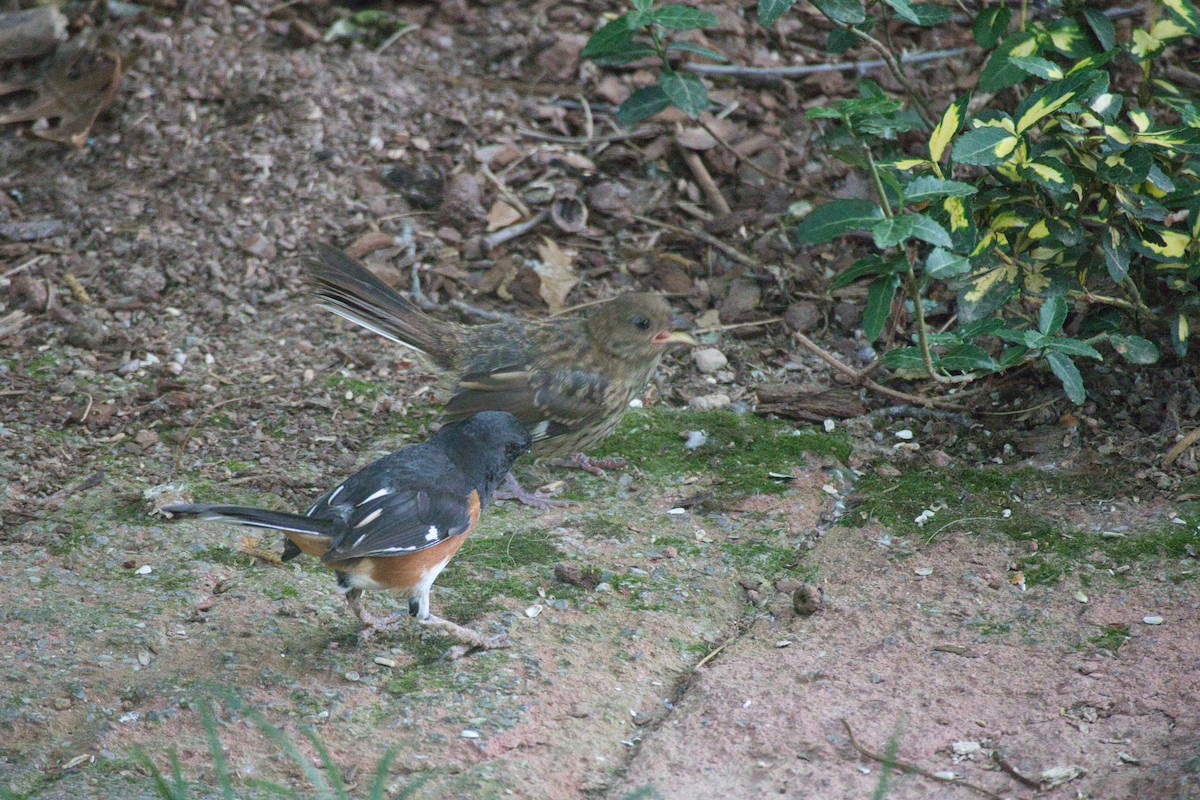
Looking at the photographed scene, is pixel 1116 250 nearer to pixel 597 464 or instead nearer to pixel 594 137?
pixel 597 464

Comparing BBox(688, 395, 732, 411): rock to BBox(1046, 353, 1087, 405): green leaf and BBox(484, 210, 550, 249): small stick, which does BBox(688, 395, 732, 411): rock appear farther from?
BBox(1046, 353, 1087, 405): green leaf

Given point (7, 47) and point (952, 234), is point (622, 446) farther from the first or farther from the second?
point (7, 47)

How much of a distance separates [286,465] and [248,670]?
4.58ft

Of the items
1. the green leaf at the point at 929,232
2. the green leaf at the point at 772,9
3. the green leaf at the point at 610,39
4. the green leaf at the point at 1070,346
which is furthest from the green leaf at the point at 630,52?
the green leaf at the point at 1070,346

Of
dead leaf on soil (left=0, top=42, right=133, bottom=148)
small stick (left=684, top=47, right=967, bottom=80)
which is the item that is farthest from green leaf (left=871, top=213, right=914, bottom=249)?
dead leaf on soil (left=0, top=42, right=133, bottom=148)

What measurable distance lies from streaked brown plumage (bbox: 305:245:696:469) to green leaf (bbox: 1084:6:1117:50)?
82.9 inches

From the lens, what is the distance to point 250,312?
6.00m

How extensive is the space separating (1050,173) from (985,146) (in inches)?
10.6

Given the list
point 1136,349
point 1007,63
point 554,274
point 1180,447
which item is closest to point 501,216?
point 554,274

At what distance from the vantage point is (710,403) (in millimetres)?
5574

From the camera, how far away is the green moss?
16.6 feet

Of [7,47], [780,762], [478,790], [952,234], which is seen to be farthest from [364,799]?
[7,47]

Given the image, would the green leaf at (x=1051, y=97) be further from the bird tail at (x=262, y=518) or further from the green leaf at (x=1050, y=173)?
the bird tail at (x=262, y=518)

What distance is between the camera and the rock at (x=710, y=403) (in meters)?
5.56
